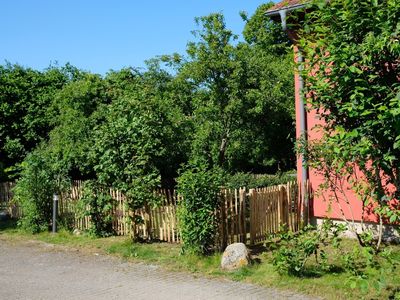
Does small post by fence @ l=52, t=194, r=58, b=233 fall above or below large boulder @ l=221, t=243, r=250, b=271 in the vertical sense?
above

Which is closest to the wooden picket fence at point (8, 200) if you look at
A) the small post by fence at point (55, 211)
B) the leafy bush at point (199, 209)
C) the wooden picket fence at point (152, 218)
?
the small post by fence at point (55, 211)

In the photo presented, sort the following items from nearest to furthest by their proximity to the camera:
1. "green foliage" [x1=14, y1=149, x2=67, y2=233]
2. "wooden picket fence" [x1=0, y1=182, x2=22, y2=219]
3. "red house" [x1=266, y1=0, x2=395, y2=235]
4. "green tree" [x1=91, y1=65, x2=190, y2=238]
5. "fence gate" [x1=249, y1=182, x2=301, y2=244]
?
"red house" [x1=266, y1=0, x2=395, y2=235] → "fence gate" [x1=249, y1=182, x2=301, y2=244] → "green tree" [x1=91, y1=65, x2=190, y2=238] → "green foliage" [x1=14, y1=149, x2=67, y2=233] → "wooden picket fence" [x1=0, y1=182, x2=22, y2=219]

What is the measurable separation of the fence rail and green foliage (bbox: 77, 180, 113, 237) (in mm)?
184

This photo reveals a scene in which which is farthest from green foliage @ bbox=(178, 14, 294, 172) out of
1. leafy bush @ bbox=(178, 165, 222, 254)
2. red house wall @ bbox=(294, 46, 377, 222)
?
leafy bush @ bbox=(178, 165, 222, 254)

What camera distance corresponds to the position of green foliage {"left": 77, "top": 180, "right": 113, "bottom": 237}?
11344mm

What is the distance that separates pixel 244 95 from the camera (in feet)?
52.7

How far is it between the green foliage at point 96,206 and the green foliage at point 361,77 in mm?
7404

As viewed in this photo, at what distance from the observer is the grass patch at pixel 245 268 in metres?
6.27

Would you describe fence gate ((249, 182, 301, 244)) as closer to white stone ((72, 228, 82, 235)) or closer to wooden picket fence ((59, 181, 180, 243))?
wooden picket fence ((59, 181, 180, 243))

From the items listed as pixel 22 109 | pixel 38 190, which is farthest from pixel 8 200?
pixel 22 109

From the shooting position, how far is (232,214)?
9414 millimetres

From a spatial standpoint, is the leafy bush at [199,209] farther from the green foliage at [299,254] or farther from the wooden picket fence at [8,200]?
the wooden picket fence at [8,200]

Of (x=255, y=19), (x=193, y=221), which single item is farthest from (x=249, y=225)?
(x=255, y=19)

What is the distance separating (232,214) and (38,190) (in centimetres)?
577
